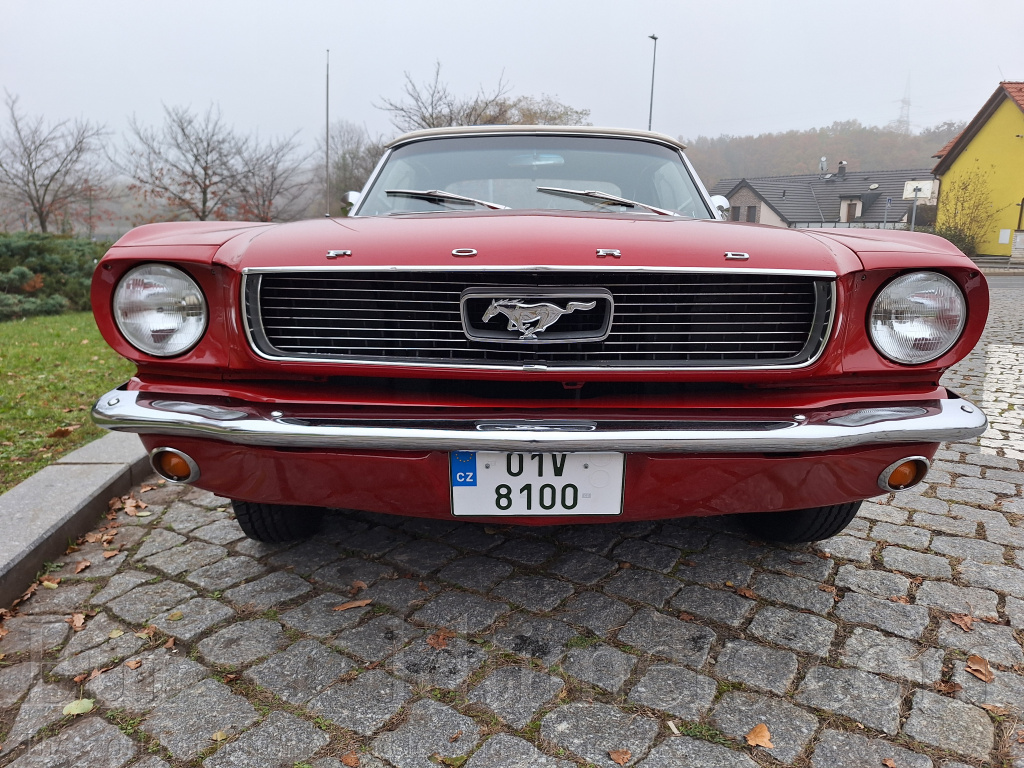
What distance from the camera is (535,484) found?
73.2 inches

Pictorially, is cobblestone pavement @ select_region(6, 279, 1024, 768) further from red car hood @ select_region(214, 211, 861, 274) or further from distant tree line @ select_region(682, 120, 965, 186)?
distant tree line @ select_region(682, 120, 965, 186)

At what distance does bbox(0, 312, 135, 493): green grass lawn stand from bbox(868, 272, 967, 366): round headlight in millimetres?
3577

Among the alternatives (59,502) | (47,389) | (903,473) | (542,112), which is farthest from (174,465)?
(542,112)

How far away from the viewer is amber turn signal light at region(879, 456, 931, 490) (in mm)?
1918

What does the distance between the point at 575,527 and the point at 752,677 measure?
3.48ft

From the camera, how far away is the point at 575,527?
2877mm

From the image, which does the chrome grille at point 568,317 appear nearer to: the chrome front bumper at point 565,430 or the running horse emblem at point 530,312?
the running horse emblem at point 530,312

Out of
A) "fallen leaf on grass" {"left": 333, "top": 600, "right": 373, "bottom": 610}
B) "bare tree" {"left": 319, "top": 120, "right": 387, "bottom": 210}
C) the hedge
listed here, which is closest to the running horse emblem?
"fallen leaf on grass" {"left": 333, "top": 600, "right": 373, "bottom": 610}

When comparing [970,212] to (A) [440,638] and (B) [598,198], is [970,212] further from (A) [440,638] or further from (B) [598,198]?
(A) [440,638]

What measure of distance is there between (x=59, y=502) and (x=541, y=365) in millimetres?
2286

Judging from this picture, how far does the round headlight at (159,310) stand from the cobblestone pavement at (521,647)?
92cm

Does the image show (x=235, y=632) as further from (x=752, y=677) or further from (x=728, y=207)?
(x=728, y=207)

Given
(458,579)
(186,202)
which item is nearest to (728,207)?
(458,579)

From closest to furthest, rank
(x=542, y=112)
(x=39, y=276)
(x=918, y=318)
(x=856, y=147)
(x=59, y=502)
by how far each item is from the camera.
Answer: (x=918, y=318) → (x=59, y=502) → (x=39, y=276) → (x=542, y=112) → (x=856, y=147)
